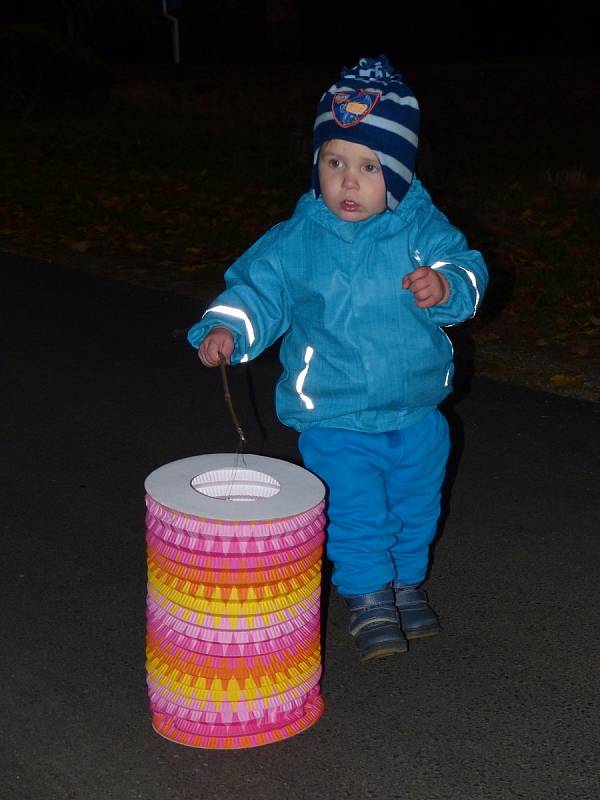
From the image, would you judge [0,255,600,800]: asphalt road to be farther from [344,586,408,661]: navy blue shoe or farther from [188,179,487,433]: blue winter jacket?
[188,179,487,433]: blue winter jacket

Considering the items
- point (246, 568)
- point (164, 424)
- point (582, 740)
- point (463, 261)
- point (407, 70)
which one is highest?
point (463, 261)

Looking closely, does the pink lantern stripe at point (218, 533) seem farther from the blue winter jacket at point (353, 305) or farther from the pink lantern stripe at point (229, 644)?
the blue winter jacket at point (353, 305)

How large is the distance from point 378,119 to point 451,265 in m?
0.43

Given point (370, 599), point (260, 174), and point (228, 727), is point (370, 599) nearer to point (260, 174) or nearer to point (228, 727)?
point (228, 727)

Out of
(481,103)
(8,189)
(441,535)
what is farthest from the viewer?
(481,103)

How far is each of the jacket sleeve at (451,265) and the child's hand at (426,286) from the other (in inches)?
2.6

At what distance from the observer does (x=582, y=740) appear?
3195 mm

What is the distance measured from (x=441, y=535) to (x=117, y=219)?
23.7ft

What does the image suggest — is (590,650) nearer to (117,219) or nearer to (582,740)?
(582,740)

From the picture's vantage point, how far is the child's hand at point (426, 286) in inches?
126

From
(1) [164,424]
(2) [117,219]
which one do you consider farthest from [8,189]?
(1) [164,424]

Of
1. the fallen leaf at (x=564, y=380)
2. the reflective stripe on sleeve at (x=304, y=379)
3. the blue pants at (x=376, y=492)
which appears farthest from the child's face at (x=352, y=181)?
the fallen leaf at (x=564, y=380)

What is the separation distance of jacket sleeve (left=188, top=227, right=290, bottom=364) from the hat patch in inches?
14.7

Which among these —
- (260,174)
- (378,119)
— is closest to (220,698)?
(378,119)
